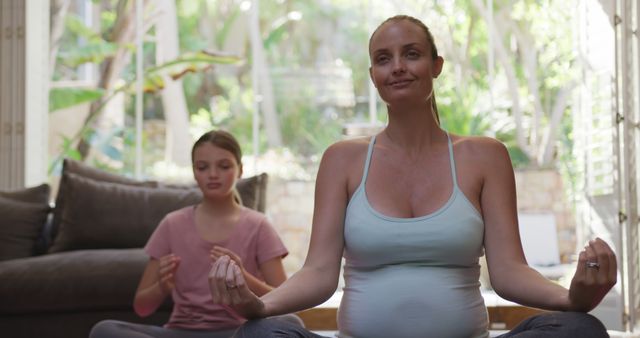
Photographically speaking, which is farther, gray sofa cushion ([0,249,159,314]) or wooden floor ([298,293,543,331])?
gray sofa cushion ([0,249,159,314])

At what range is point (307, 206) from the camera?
8.65 m

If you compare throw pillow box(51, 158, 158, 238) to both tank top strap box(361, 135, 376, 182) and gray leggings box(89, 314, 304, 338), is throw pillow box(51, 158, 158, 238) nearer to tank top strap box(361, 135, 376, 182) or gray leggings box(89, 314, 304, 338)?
gray leggings box(89, 314, 304, 338)

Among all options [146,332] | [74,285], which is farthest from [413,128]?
[74,285]

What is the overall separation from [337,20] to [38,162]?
3.41m

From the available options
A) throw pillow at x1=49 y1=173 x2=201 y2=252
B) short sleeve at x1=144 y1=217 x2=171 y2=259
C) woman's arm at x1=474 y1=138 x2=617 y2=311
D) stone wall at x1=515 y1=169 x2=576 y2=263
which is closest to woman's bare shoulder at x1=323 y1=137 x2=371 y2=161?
woman's arm at x1=474 y1=138 x2=617 y2=311

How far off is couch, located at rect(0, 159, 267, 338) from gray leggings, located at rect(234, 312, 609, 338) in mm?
2097

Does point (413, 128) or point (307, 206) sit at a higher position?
point (413, 128)

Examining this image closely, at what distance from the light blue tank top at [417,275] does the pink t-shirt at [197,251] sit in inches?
40.7

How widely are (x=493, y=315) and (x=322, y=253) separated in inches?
66.6

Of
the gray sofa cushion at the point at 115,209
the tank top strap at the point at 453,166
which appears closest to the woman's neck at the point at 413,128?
the tank top strap at the point at 453,166

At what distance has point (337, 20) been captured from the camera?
860cm

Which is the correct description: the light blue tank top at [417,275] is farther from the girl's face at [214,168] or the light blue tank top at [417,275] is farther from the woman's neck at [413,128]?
the girl's face at [214,168]

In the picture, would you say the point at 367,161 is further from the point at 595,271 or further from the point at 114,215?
the point at 114,215

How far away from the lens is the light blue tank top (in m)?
1.61
